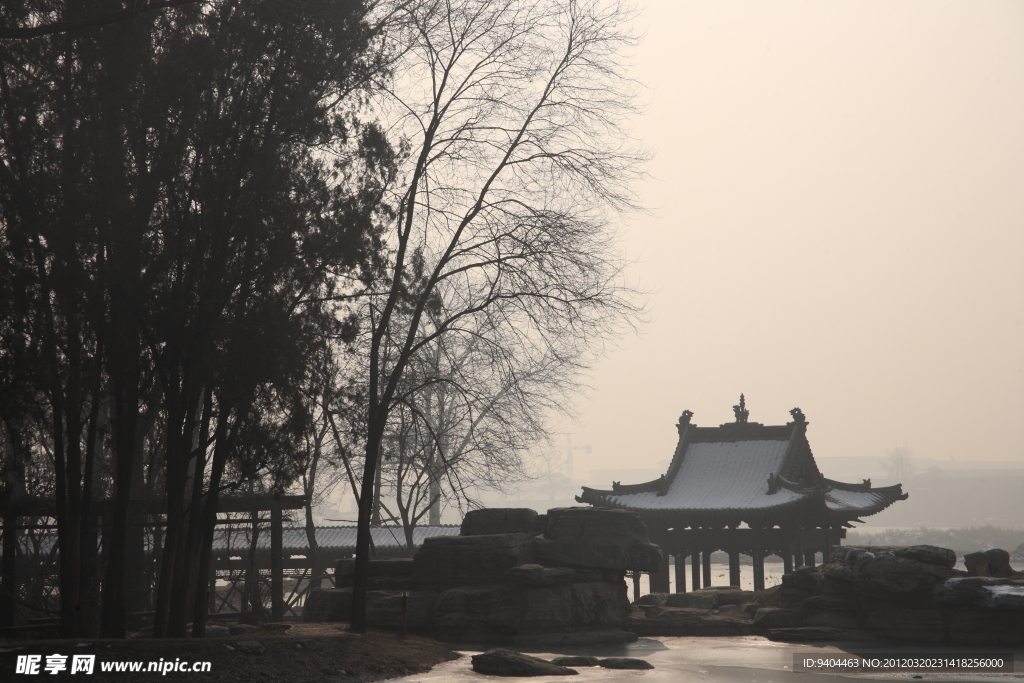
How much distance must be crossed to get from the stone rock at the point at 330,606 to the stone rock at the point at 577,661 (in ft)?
15.0

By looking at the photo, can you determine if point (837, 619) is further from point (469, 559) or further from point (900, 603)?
point (469, 559)

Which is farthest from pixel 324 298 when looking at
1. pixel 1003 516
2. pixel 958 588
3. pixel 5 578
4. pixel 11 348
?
pixel 1003 516

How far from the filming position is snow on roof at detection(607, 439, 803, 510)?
2597 cm

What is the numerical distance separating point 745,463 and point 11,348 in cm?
2271

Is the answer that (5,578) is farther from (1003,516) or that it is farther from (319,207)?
(1003,516)

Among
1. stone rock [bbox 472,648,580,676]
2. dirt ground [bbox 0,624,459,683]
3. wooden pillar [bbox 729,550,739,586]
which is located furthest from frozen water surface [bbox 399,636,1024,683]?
wooden pillar [bbox 729,550,739,586]

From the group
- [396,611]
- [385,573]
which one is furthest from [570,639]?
[385,573]

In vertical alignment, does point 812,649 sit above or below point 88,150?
below

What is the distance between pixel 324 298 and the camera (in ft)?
42.9

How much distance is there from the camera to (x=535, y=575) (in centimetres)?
1586

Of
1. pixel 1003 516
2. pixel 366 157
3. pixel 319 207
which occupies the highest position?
pixel 366 157

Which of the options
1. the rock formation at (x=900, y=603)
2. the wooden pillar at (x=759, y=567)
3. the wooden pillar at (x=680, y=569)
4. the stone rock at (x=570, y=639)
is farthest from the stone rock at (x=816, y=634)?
the wooden pillar at (x=680, y=569)

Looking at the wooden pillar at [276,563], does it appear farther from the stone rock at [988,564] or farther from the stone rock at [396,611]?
the stone rock at [988,564]

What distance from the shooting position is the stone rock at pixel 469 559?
1653cm
